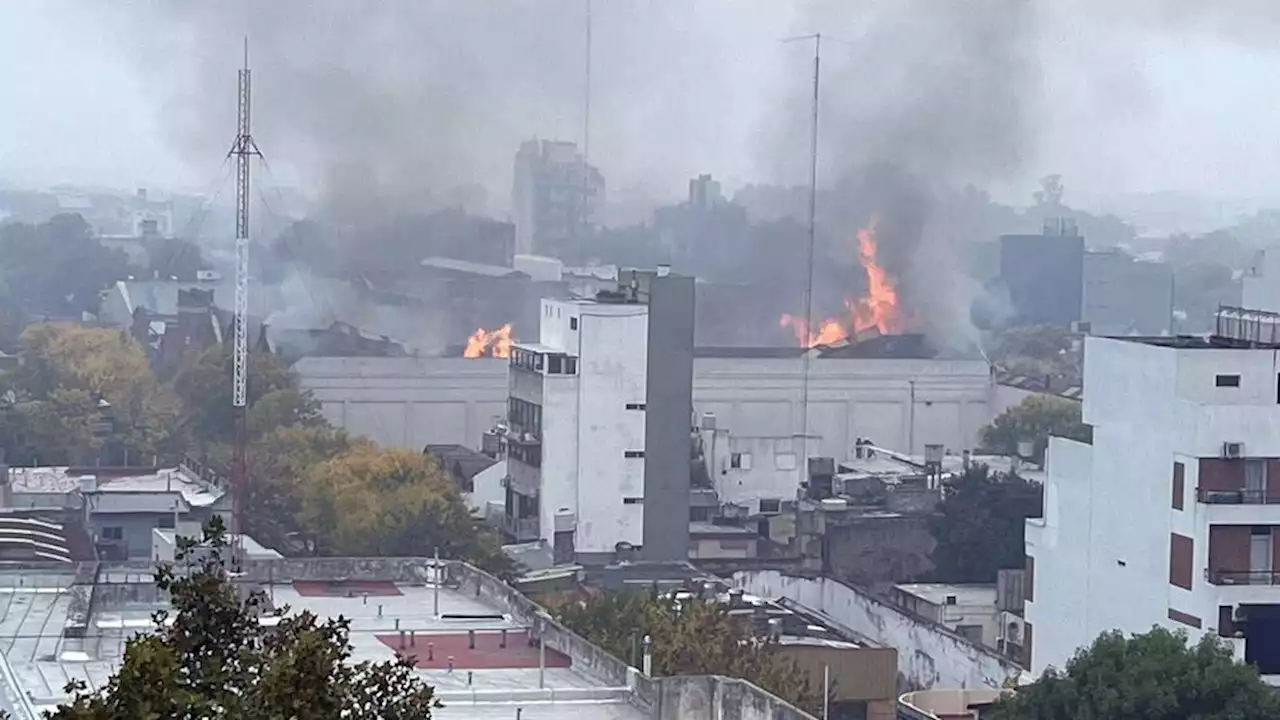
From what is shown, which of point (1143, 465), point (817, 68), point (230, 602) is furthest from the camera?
point (817, 68)

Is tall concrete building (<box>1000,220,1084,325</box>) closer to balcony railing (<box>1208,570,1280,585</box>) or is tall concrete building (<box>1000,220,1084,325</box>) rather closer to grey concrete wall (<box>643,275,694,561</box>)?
grey concrete wall (<box>643,275,694,561</box>)

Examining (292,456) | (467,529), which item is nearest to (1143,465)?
(467,529)

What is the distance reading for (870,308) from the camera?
2416cm

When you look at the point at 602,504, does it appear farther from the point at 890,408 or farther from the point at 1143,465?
the point at 890,408

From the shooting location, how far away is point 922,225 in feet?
83.8

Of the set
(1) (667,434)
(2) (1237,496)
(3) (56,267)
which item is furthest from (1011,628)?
(3) (56,267)

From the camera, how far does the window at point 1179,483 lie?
9.05 meters

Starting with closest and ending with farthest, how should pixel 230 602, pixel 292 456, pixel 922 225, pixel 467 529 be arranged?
pixel 230 602 → pixel 467 529 → pixel 292 456 → pixel 922 225

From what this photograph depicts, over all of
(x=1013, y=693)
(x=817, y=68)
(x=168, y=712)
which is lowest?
(x=1013, y=693)

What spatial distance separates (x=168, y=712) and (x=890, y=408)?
17.2 meters

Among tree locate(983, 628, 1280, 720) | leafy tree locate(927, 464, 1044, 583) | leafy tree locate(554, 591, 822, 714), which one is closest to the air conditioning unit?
leafy tree locate(927, 464, 1044, 583)

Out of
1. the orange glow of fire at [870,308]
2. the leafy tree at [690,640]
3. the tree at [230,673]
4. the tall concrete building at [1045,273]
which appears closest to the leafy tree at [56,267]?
the orange glow of fire at [870,308]

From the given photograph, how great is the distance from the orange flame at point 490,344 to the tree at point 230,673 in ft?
56.5

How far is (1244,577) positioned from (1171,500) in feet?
1.38
